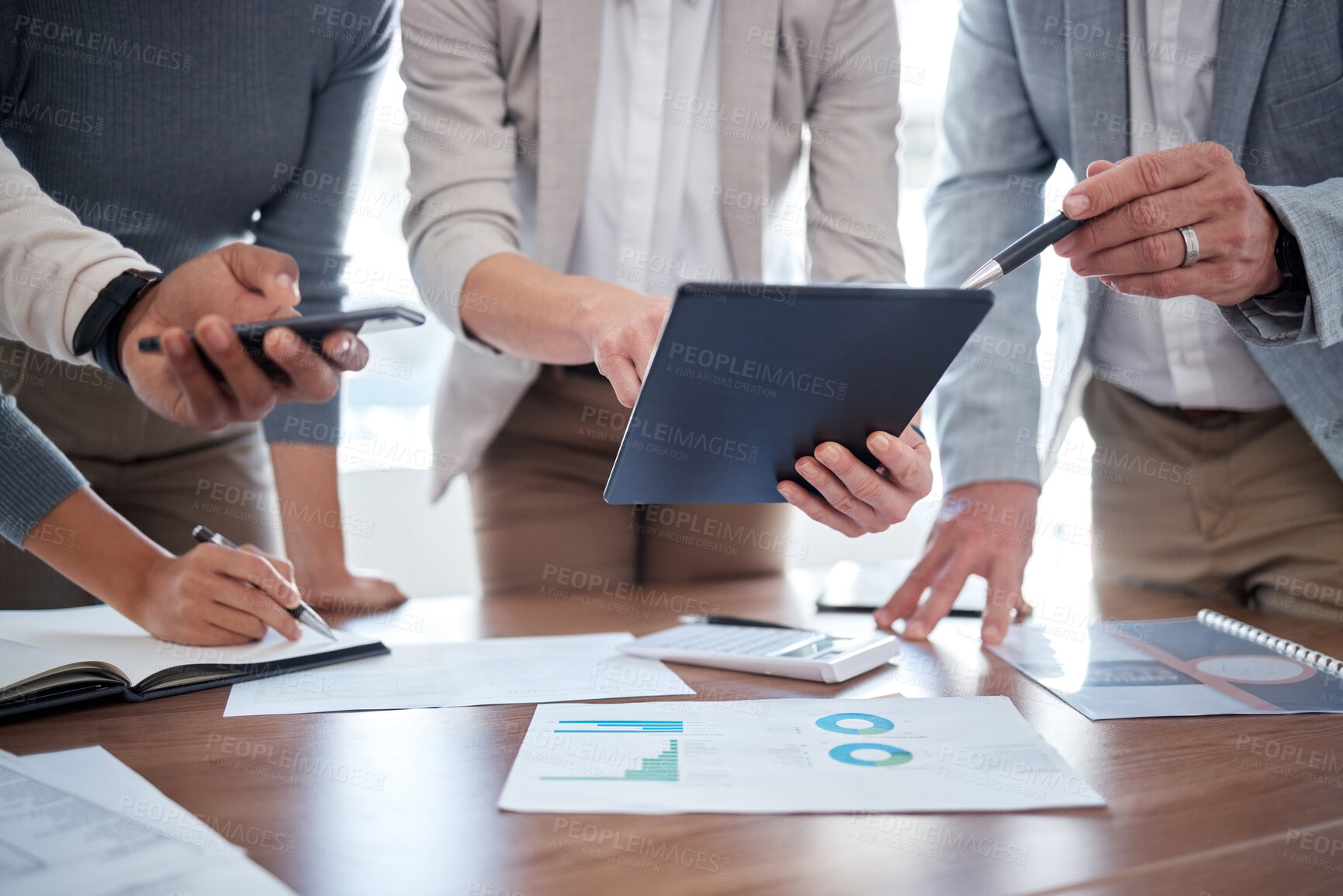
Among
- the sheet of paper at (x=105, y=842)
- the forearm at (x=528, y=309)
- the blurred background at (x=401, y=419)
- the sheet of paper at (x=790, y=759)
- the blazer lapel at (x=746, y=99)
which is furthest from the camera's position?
the blurred background at (x=401, y=419)

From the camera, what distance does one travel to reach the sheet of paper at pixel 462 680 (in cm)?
84

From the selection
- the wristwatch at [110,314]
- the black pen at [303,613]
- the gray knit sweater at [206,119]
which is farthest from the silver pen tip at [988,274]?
the gray knit sweater at [206,119]

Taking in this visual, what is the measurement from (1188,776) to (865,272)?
81cm

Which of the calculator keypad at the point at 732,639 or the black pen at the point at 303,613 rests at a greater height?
the black pen at the point at 303,613

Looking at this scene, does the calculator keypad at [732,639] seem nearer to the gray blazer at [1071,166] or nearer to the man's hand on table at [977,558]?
the man's hand on table at [977,558]

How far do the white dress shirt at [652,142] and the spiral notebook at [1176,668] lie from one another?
0.68 metres

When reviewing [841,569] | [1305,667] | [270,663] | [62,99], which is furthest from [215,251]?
[1305,667]

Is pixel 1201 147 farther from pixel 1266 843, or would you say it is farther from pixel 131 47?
pixel 131 47

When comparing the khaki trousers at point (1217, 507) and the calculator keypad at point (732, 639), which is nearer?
the calculator keypad at point (732, 639)

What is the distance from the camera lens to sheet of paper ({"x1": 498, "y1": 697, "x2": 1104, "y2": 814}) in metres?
0.63

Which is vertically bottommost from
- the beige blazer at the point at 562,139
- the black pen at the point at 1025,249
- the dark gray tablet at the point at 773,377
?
the dark gray tablet at the point at 773,377

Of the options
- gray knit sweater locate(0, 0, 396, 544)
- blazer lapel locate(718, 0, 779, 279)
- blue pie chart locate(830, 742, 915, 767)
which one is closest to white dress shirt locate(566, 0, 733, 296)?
blazer lapel locate(718, 0, 779, 279)

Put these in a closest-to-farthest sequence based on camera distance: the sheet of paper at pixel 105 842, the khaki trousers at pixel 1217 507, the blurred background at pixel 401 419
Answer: the sheet of paper at pixel 105 842, the khaki trousers at pixel 1217 507, the blurred background at pixel 401 419

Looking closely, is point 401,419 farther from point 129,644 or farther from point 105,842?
point 105,842
